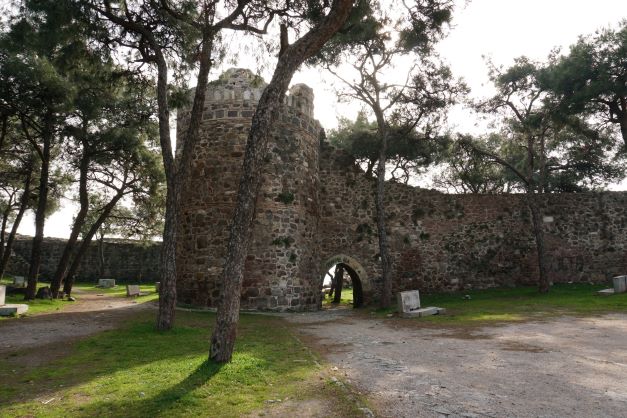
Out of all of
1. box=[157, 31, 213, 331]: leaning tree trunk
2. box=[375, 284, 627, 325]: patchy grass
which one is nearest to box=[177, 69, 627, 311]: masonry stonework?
box=[375, 284, 627, 325]: patchy grass

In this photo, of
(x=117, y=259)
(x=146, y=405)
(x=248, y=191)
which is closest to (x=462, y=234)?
(x=248, y=191)

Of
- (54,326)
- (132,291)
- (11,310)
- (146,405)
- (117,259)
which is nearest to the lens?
(146,405)

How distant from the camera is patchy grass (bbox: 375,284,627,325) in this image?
12.1 m

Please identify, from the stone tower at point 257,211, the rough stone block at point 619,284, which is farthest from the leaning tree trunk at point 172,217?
the rough stone block at point 619,284

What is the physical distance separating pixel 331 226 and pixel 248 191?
11.5 meters

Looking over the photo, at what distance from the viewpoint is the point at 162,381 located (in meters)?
5.38

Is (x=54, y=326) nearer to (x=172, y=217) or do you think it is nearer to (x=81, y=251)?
(x=172, y=217)

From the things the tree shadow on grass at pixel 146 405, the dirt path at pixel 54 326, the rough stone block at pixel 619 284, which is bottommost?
the tree shadow on grass at pixel 146 405

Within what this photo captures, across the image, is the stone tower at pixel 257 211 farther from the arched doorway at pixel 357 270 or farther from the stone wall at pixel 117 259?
the stone wall at pixel 117 259

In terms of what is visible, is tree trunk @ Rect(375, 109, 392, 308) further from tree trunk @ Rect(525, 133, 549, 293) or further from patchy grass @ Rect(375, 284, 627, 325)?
tree trunk @ Rect(525, 133, 549, 293)

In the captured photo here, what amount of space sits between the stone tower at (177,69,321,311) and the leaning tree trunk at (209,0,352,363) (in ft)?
25.5

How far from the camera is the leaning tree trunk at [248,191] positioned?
630cm

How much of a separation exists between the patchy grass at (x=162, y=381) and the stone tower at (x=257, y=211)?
19.5 ft

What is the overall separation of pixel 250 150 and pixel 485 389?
4586mm
